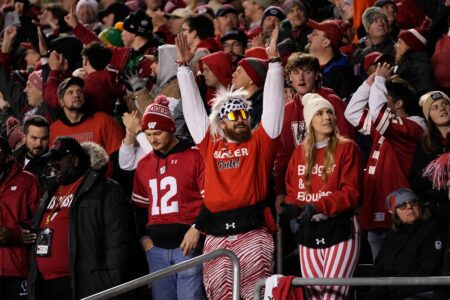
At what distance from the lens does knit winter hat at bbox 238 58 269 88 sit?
10531 millimetres

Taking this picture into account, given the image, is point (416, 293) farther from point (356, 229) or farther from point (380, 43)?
point (380, 43)

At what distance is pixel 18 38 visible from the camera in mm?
15000

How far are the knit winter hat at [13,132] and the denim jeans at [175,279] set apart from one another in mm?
2939

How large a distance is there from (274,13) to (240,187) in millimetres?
5459

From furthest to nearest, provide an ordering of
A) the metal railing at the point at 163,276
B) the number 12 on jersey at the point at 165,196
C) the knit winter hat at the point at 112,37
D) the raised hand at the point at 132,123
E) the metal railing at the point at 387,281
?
the knit winter hat at the point at 112,37
the raised hand at the point at 132,123
the number 12 on jersey at the point at 165,196
the metal railing at the point at 163,276
the metal railing at the point at 387,281

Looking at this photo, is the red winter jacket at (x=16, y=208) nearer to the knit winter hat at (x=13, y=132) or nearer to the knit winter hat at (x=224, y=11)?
the knit winter hat at (x=13, y=132)

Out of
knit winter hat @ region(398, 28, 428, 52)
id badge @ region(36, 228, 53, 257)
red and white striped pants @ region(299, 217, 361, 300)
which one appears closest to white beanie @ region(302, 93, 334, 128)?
red and white striped pants @ region(299, 217, 361, 300)

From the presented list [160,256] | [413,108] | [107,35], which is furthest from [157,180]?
[107,35]

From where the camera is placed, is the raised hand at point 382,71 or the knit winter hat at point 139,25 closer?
the raised hand at point 382,71

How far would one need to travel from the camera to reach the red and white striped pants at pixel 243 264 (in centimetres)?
881

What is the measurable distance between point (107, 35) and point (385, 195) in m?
5.55

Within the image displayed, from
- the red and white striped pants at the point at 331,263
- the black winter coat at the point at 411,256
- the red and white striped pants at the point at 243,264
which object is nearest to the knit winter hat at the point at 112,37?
the red and white striped pants at the point at 243,264

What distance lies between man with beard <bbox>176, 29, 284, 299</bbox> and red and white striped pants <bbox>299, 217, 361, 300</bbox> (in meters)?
0.31

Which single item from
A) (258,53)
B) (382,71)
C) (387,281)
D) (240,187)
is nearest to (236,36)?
(258,53)
